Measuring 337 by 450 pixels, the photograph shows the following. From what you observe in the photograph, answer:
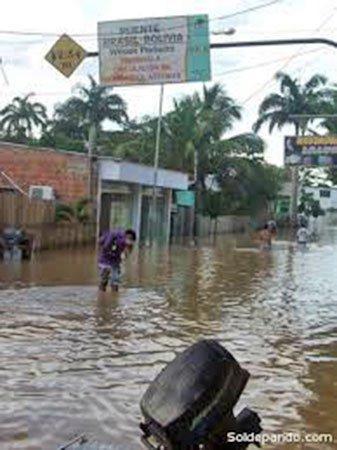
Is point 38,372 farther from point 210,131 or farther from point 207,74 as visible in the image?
point 210,131

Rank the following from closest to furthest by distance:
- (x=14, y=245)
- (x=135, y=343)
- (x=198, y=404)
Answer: (x=198, y=404), (x=135, y=343), (x=14, y=245)

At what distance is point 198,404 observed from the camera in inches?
125

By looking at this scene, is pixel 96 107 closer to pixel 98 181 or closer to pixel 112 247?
pixel 98 181

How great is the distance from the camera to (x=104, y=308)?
45.5 ft

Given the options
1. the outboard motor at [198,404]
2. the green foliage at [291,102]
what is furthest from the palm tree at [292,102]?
the outboard motor at [198,404]

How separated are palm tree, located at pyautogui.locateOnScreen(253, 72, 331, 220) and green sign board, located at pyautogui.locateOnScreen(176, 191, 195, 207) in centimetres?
1381

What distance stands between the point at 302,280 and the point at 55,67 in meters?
9.18

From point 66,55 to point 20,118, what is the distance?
5006 cm

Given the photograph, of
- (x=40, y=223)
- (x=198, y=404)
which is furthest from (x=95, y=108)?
(x=198, y=404)

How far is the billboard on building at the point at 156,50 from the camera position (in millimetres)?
15289

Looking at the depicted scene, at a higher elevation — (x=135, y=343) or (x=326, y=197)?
(x=326, y=197)

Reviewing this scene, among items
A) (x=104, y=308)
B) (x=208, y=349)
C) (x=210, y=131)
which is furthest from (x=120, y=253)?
(x=210, y=131)

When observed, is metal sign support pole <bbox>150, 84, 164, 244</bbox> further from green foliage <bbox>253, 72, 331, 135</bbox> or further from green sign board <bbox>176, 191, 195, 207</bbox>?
green foliage <bbox>253, 72, 331, 135</bbox>

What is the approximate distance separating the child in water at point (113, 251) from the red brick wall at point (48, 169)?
55.7 ft
